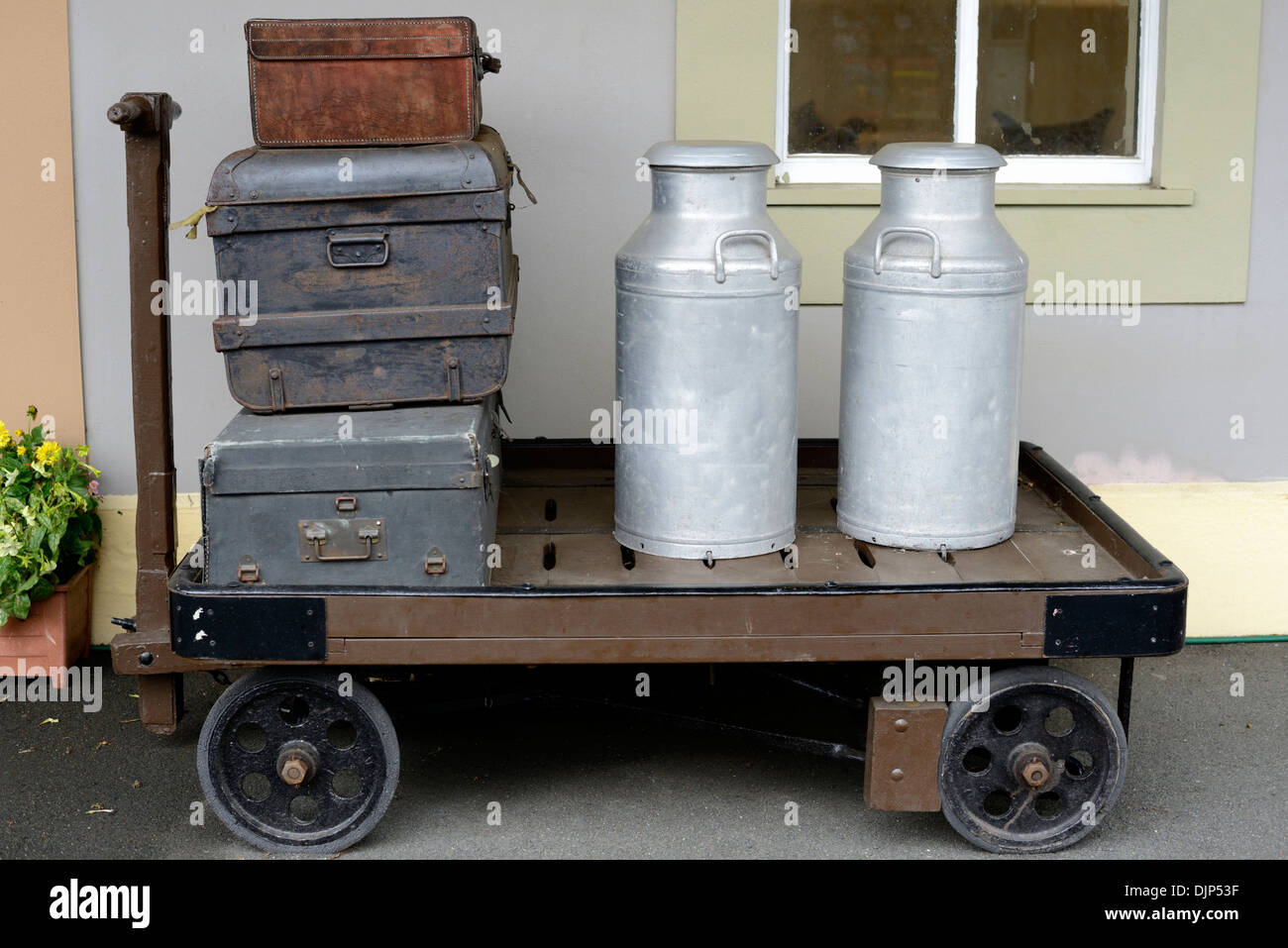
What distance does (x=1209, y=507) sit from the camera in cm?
522

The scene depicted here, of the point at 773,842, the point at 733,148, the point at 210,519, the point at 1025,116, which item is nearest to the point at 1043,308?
the point at 1025,116

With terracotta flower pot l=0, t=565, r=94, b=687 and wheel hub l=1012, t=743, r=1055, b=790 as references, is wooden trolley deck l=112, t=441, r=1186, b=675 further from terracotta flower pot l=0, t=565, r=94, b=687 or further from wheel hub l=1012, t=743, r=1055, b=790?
terracotta flower pot l=0, t=565, r=94, b=687

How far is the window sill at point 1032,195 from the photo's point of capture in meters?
4.91

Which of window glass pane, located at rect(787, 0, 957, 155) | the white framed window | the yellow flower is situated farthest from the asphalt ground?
window glass pane, located at rect(787, 0, 957, 155)

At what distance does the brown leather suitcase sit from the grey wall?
111 cm

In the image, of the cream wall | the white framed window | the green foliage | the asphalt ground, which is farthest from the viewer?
the white framed window

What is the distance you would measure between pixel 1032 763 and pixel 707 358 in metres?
1.32

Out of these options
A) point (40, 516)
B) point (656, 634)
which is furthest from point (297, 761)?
point (40, 516)

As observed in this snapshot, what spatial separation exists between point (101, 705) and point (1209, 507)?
12.8ft

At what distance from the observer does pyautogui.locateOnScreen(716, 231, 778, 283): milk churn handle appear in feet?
12.0

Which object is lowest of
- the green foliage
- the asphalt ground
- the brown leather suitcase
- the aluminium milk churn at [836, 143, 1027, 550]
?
the asphalt ground

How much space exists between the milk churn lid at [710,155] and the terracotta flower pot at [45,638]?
8.44 feet

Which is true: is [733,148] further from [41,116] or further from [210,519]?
[41,116]
